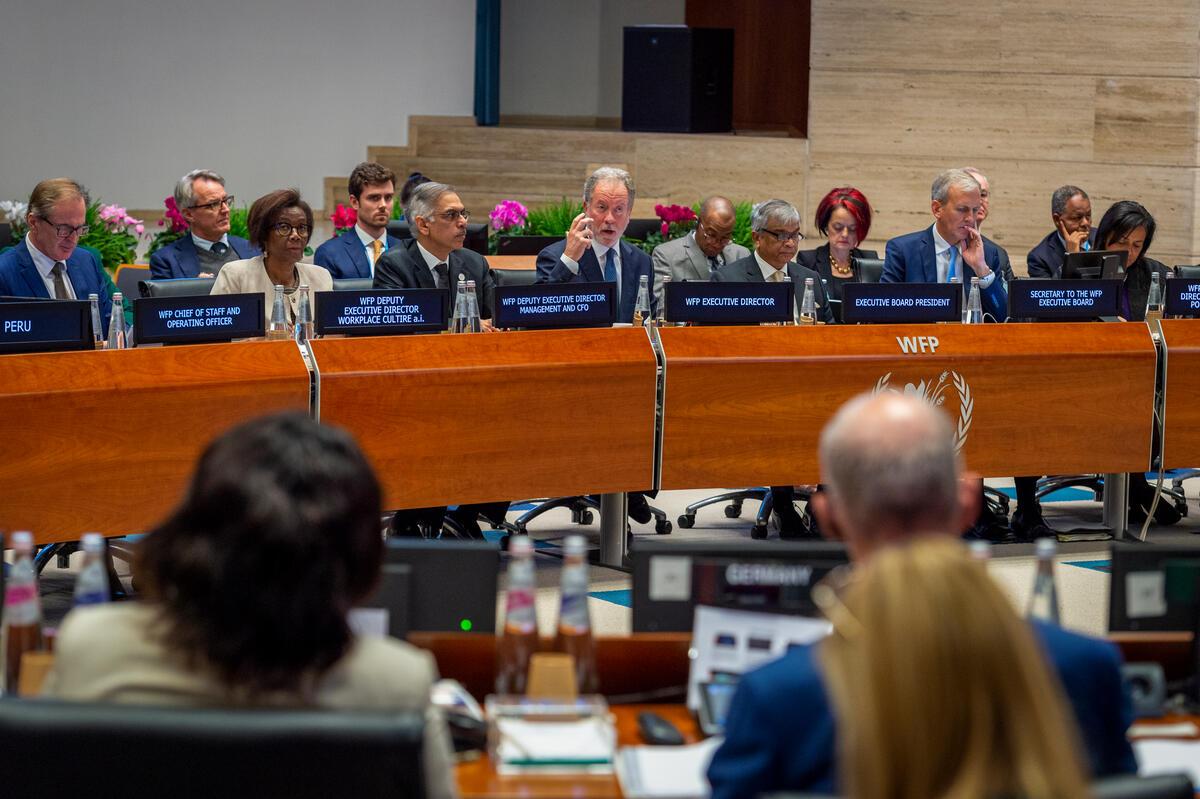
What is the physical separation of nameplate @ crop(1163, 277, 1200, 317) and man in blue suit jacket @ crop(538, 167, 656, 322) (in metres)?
1.91

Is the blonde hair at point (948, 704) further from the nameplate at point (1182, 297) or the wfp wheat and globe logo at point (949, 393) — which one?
the nameplate at point (1182, 297)

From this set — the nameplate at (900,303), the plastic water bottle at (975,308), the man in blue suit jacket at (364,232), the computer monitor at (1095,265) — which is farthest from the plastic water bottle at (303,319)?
the computer monitor at (1095,265)

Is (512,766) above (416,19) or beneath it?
beneath

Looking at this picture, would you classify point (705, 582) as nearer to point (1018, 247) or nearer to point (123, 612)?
point (123, 612)

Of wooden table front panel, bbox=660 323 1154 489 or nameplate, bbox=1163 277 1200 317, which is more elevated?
nameplate, bbox=1163 277 1200 317

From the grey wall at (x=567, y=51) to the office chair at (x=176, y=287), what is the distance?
8104 millimetres

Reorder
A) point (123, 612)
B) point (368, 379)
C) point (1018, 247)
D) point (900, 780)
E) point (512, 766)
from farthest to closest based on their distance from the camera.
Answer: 1. point (1018, 247)
2. point (368, 379)
3. point (512, 766)
4. point (123, 612)
5. point (900, 780)

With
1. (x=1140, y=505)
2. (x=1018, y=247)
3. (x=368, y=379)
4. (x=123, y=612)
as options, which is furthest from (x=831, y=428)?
(x=1018, y=247)

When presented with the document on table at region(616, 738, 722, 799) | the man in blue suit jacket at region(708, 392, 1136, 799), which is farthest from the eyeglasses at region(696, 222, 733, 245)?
the man in blue suit jacket at region(708, 392, 1136, 799)

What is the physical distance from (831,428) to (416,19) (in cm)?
1098

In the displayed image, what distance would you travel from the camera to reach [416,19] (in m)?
12.1

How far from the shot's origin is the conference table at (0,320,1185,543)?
13.9 feet

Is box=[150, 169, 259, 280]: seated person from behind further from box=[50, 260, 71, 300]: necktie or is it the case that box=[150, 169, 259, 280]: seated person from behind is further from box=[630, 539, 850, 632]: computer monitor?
box=[630, 539, 850, 632]: computer monitor

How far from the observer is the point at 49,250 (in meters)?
5.52
